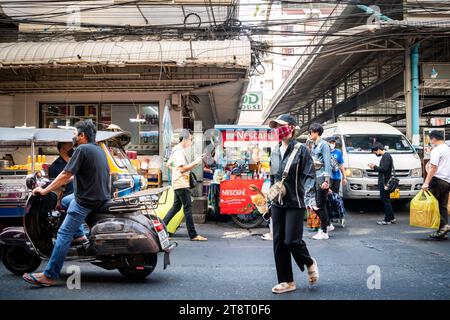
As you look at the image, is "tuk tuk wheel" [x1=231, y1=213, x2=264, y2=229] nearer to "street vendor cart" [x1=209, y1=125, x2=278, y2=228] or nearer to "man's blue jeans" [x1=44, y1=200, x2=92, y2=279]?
A: "street vendor cart" [x1=209, y1=125, x2=278, y2=228]

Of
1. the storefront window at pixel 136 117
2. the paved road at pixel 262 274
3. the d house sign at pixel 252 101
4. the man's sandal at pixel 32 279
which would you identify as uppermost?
the d house sign at pixel 252 101

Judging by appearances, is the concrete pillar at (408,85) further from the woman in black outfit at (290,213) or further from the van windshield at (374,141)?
the woman in black outfit at (290,213)

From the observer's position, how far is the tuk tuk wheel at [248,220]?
900cm

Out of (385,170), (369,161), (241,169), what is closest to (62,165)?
(241,169)

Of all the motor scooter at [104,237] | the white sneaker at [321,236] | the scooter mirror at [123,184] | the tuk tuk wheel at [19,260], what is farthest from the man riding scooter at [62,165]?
the white sneaker at [321,236]

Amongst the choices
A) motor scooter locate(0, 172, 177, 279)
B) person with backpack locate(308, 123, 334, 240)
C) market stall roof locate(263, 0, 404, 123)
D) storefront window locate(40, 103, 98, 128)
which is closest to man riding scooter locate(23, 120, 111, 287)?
motor scooter locate(0, 172, 177, 279)

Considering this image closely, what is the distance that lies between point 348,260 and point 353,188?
4705mm

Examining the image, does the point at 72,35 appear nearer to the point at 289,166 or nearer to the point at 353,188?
the point at 353,188

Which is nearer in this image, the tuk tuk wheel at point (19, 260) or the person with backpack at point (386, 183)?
the tuk tuk wheel at point (19, 260)

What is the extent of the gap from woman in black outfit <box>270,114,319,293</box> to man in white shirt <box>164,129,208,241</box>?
10.3ft

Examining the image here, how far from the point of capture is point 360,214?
10898 mm

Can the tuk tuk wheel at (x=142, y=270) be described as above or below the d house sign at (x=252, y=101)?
below

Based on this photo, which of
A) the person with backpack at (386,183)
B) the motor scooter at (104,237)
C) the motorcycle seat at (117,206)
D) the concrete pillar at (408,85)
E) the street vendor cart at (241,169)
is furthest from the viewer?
the concrete pillar at (408,85)

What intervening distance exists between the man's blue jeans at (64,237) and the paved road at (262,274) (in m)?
0.24
